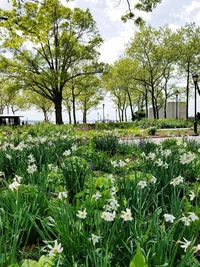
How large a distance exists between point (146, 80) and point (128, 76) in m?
2.41

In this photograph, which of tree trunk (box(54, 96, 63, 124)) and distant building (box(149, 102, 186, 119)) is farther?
distant building (box(149, 102, 186, 119))

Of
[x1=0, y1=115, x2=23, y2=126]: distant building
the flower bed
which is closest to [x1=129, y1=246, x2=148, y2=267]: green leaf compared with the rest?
the flower bed

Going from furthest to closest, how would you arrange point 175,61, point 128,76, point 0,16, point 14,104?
point 14,104 → point 128,76 → point 175,61 → point 0,16

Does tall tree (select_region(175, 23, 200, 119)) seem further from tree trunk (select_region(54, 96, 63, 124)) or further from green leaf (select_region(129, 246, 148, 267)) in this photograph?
green leaf (select_region(129, 246, 148, 267))

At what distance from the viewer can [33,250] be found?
219 centimetres

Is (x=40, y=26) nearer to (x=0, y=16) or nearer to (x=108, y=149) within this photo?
(x=0, y=16)

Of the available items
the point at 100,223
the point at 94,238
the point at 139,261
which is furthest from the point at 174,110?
the point at 139,261

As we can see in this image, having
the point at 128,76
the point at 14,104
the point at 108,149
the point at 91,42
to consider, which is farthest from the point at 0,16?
the point at 14,104

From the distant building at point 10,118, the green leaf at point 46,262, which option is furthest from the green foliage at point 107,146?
the distant building at point 10,118

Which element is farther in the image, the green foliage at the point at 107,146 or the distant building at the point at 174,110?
the distant building at the point at 174,110

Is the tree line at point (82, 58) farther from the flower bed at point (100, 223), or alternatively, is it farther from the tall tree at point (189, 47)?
the flower bed at point (100, 223)

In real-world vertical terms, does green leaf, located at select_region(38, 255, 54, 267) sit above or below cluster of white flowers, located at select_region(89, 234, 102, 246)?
below

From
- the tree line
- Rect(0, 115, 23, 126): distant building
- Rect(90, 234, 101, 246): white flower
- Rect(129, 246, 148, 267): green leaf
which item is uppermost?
the tree line

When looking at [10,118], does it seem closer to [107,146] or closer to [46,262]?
[107,146]
